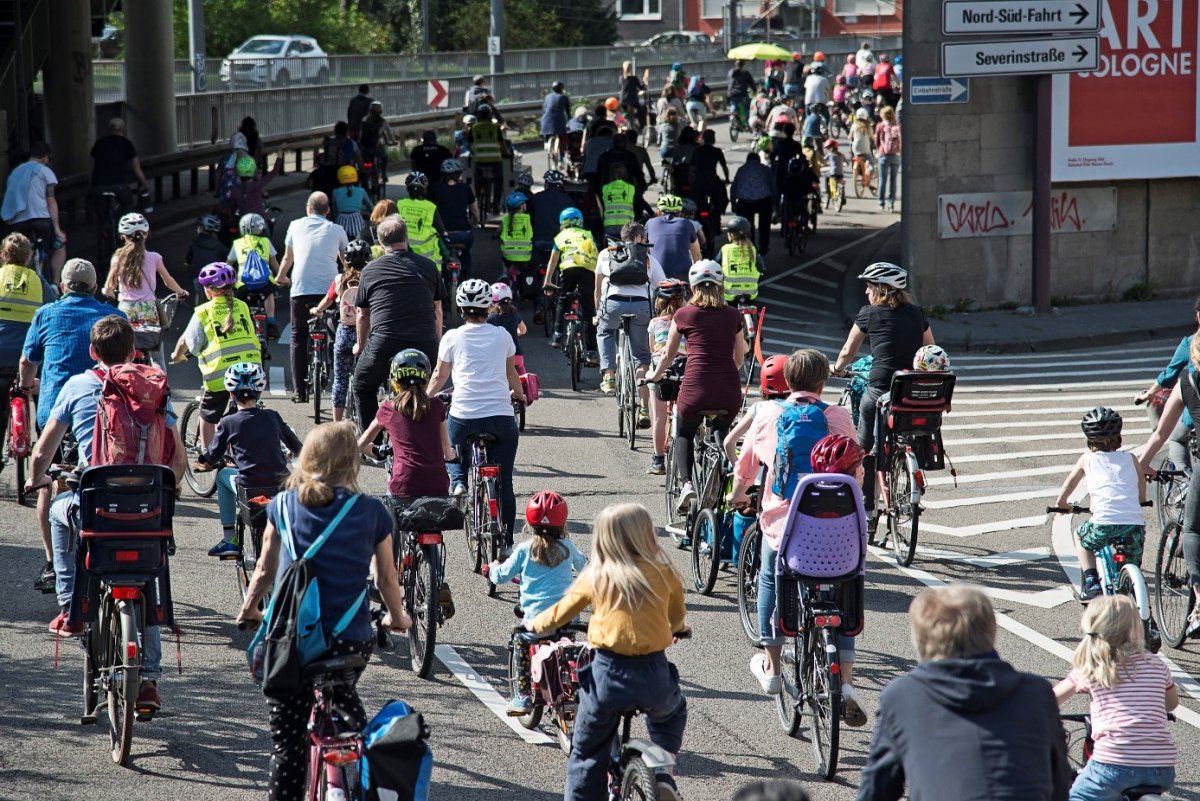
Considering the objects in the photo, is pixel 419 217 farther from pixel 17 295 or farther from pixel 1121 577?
pixel 1121 577

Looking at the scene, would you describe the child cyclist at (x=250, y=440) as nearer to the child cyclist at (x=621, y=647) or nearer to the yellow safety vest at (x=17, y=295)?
the yellow safety vest at (x=17, y=295)

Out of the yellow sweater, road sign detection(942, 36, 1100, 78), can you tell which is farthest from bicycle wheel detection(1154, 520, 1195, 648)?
road sign detection(942, 36, 1100, 78)

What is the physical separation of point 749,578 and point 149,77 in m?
25.9

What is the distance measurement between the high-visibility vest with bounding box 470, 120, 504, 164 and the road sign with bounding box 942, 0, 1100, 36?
8146 mm

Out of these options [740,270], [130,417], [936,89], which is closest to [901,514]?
[130,417]

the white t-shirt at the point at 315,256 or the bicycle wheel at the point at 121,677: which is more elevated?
the white t-shirt at the point at 315,256

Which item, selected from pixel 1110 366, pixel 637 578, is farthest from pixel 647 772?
pixel 1110 366

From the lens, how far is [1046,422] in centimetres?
1667

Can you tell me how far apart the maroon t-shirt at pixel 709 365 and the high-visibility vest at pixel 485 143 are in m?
16.6

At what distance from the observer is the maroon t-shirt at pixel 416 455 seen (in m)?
9.20

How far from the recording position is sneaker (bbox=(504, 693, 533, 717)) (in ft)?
26.2

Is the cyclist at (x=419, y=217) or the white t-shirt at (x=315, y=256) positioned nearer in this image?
the white t-shirt at (x=315, y=256)

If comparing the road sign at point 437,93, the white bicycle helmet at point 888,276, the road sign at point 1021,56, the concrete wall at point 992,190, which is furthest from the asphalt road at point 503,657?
the road sign at point 437,93

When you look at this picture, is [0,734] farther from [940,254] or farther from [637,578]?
[940,254]
